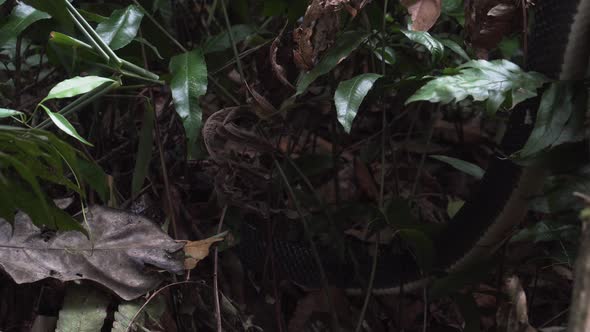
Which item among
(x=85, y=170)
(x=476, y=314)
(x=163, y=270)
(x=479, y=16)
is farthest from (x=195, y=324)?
(x=479, y=16)

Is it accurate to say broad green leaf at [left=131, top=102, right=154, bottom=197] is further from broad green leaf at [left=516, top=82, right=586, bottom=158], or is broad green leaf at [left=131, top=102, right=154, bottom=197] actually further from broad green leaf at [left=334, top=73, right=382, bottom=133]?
broad green leaf at [left=516, top=82, right=586, bottom=158]

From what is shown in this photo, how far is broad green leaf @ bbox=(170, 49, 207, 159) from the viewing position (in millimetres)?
1091

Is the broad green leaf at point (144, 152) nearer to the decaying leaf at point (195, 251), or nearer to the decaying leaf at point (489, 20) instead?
the decaying leaf at point (195, 251)

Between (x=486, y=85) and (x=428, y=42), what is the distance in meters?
0.19

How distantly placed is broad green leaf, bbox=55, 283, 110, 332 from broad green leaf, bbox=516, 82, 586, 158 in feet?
2.48

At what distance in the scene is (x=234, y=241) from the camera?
1401 mm

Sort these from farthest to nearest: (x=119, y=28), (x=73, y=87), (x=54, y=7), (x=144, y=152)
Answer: (x=144, y=152) < (x=119, y=28) < (x=54, y=7) < (x=73, y=87)

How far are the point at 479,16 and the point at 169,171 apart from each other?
0.80 metres

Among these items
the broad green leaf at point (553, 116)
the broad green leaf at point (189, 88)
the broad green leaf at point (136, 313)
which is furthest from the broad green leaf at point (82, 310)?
the broad green leaf at point (553, 116)

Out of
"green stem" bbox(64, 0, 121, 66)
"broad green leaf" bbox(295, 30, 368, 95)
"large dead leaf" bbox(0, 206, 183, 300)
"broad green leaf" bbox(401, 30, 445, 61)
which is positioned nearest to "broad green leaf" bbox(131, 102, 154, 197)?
"large dead leaf" bbox(0, 206, 183, 300)

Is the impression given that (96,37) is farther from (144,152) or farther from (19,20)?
(144,152)

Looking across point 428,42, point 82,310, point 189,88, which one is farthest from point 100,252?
point 428,42

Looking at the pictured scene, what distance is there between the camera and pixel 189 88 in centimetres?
113

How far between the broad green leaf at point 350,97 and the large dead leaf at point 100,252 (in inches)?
15.6
